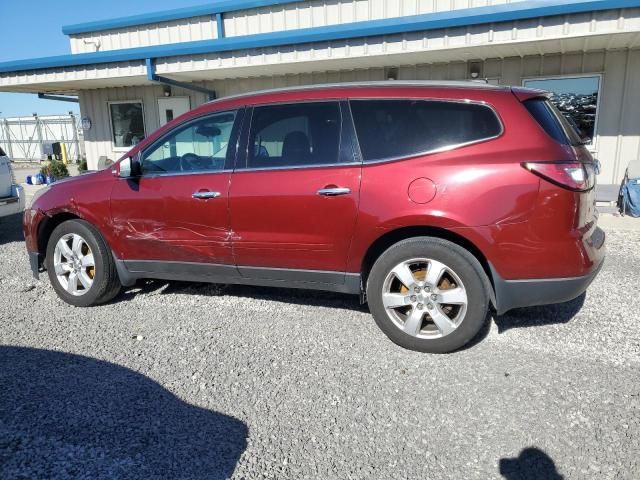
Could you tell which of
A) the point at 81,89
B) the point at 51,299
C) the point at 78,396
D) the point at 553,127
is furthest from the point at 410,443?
the point at 81,89

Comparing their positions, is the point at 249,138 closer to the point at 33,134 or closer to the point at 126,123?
the point at 126,123

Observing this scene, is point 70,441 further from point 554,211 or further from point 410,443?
point 554,211

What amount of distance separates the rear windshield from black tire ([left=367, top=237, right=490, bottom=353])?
974 millimetres

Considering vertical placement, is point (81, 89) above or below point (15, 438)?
above

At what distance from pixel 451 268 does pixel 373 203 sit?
0.70m

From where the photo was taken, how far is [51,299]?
492 centimetres

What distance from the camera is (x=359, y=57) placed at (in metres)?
8.00

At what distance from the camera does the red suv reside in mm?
3266

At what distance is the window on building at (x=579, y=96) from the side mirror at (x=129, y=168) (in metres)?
7.07

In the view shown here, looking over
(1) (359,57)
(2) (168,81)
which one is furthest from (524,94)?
(2) (168,81)

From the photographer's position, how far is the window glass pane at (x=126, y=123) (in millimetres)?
12492

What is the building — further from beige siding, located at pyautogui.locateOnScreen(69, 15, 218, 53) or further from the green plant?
the green plant

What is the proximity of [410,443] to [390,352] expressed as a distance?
105cm

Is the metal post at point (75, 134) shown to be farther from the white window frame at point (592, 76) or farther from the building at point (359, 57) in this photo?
the white window frame at point (592, 76)
